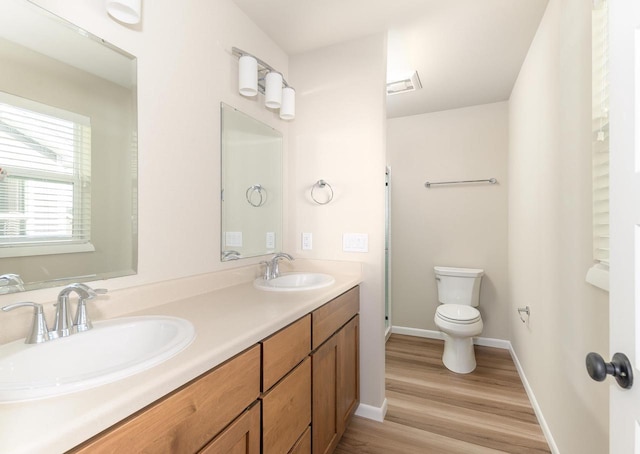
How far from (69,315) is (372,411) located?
1.71 m

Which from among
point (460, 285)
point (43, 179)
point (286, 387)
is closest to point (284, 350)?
point (286, 387)

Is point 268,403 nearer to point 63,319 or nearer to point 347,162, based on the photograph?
point 63,319

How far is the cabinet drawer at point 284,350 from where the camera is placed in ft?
3.20

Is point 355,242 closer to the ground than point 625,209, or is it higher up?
closer to the ground

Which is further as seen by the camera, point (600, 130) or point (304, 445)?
point (304, 445)

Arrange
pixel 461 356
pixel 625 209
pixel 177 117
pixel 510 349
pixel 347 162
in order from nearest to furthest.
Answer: pixel 625 209
pixel 177 117
pixel 347 162
pixel 461 356
pixel 510 349

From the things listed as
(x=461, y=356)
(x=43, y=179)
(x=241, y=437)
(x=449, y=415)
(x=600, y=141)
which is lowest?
(x=449, y=415)

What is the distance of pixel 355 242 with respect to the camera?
1.92 meters

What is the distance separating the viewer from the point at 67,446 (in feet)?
1.56

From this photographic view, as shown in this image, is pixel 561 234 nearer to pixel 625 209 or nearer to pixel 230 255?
pixel 625 209

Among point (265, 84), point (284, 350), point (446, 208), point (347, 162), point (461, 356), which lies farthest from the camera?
point (446, 208)

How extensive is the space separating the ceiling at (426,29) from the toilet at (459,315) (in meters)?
1.72

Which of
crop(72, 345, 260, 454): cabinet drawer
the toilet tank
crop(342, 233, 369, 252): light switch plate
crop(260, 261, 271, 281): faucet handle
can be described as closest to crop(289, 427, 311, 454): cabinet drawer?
crop(72, 345, 260, 454): cabinet drawer

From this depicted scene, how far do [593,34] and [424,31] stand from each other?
3.36ft
